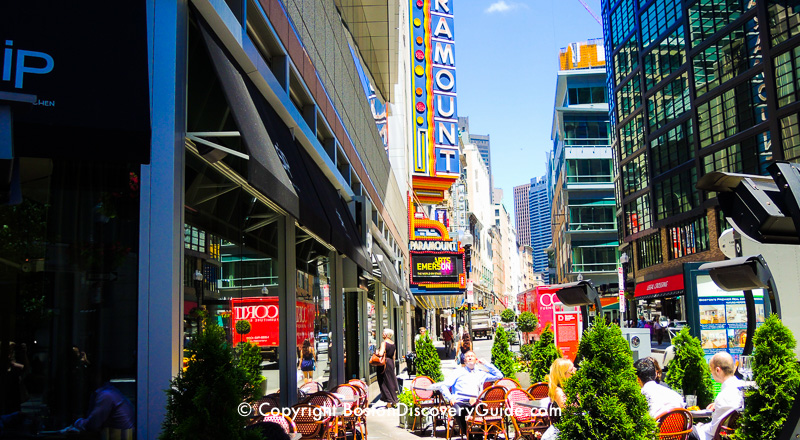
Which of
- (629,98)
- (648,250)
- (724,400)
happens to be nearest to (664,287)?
(648,250)

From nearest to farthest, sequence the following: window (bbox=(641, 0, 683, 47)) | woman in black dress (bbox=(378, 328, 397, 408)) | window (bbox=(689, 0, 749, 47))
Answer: woman in black dress (bbox=(378, 328, 397, 408))
window (bbox=(689, 0, 749, 47))
window (bbox=(641, 0, 683, 47))

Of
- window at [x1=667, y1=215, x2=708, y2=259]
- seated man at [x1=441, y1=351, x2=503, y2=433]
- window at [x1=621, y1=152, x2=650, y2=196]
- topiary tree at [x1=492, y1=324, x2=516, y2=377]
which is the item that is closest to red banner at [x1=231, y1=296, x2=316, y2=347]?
seated man at [x1=441, y1=351, x2=503, y2=433]

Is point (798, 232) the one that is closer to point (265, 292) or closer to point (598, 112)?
point (265, 292)

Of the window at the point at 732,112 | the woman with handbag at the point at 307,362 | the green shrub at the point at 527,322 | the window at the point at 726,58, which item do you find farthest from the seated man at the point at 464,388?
the window at the point at 726,58

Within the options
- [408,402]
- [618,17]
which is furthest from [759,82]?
[408,402]

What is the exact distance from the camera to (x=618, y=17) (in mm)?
63438

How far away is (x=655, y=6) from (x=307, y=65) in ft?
162

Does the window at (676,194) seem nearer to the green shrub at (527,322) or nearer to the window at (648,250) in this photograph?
the window at (648,250)

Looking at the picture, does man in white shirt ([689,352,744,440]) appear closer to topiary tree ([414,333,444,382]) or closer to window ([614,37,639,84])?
topiary tree ([414,333,444,382])

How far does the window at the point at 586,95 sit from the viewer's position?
273 feet

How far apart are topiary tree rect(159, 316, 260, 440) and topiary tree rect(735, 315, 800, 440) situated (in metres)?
4.38

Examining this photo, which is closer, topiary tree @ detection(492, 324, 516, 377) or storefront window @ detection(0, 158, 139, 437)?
storefront window @ detection(0, 158, 139, 437)

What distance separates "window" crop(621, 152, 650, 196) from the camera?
59906 mm

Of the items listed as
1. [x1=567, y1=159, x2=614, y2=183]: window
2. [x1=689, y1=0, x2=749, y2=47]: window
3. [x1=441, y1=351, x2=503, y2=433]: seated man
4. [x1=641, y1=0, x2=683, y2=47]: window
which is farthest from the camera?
[x1=567, y1=159, x2=614, y2=183]: window
